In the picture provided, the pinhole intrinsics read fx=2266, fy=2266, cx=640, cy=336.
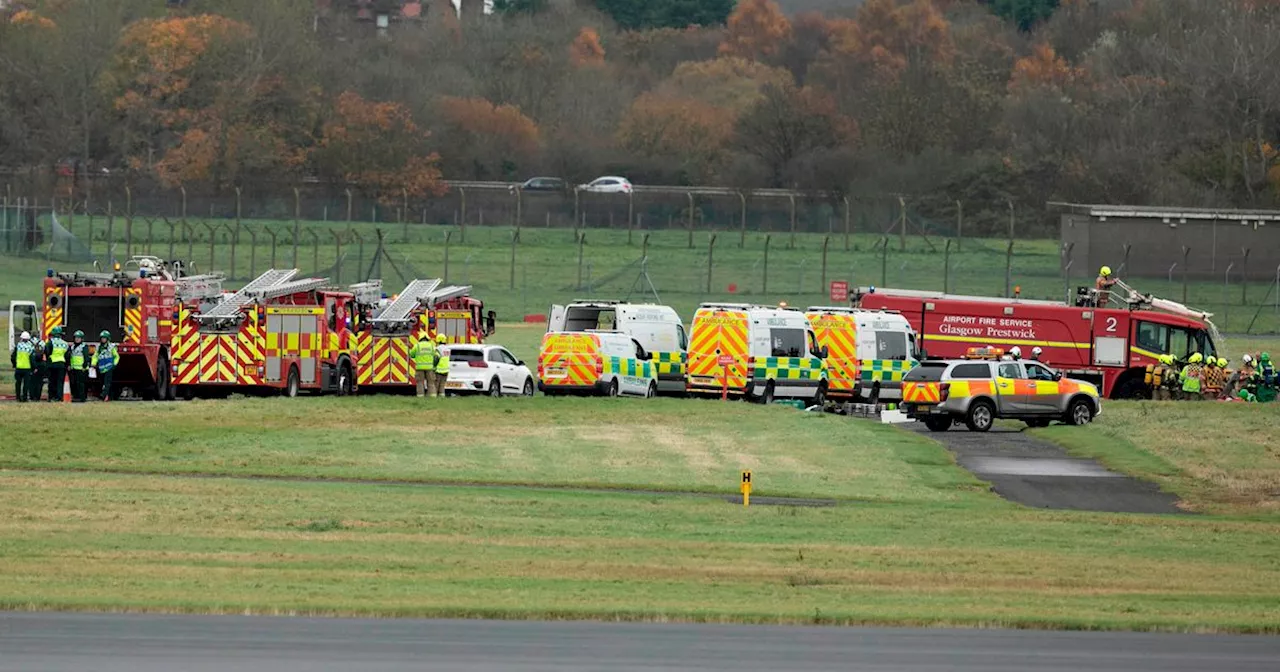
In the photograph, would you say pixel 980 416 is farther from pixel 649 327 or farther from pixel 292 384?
pixel 292 384

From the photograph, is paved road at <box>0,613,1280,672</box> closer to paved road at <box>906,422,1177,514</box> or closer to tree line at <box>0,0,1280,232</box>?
paved road at <box>906,422,1177,514</box>

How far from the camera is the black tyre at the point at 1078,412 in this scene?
45531 millimetres

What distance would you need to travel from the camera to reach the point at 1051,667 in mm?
18156

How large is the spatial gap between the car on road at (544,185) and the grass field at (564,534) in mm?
70714

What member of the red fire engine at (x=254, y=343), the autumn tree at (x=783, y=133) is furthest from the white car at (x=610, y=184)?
the red fire engine at (x=254, y=343)

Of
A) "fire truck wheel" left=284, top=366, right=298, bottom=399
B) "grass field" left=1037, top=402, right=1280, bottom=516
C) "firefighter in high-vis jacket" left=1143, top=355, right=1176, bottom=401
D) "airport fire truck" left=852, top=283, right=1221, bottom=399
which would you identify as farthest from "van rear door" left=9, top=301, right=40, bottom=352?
"firefighter in high-vis jacket" left=1143, top=355, right=1176, bottom=401

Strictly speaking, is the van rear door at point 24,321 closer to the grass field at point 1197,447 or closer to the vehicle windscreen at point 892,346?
the vehicle windscreen at point 892,346

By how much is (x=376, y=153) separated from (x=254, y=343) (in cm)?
7045

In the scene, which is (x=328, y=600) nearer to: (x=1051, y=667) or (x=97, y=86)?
(x=1051, y=667)

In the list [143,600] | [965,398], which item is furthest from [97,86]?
[143,600]

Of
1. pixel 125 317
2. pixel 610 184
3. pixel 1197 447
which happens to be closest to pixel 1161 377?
pixel 1197 447

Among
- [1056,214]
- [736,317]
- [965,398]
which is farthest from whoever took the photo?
[1056,214]

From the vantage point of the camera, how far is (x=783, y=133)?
12650 cm

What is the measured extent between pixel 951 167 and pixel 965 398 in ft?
229
